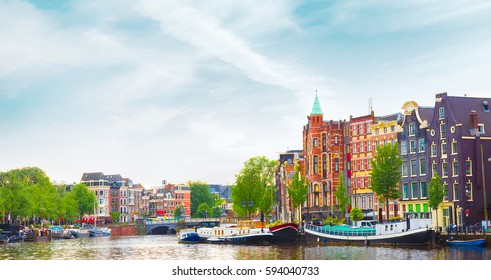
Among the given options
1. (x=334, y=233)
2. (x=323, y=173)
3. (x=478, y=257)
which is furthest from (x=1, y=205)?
(x=478, y=257)

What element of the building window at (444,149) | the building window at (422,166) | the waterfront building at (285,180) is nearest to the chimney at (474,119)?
the building window at (444,149)

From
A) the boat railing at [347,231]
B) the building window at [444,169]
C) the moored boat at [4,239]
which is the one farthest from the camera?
the moored boat at [4,239]

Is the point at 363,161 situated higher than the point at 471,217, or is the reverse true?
the point at 363,161

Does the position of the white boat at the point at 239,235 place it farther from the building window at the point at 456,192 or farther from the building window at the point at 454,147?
the building window at the point at 454,147

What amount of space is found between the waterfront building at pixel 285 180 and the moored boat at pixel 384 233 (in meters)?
37.0

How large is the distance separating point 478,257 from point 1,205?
231 ft

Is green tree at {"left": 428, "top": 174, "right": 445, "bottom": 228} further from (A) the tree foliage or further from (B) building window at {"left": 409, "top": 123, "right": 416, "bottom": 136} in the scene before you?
(A) the tree foliage

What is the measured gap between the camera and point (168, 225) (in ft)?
507

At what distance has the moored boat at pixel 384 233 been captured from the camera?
200ft

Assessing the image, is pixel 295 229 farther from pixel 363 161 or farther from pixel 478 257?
pixel 478 257

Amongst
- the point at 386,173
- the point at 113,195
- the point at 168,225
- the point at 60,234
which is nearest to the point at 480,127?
the point at 386,173

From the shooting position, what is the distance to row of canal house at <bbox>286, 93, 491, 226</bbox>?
71438mm

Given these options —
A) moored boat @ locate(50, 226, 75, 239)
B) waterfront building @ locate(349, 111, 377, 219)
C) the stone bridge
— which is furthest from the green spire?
the stone bridge
